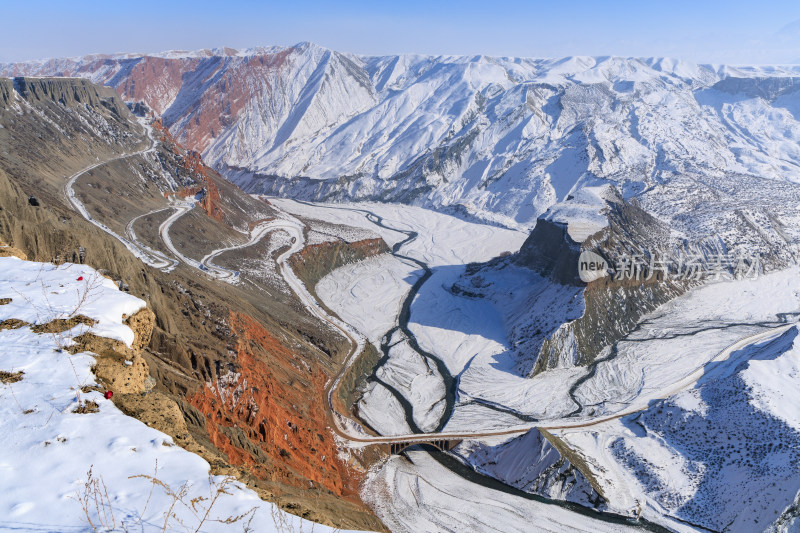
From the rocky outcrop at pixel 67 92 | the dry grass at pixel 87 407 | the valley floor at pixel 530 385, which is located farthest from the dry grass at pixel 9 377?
the rocky outcrop at pixel 67 92

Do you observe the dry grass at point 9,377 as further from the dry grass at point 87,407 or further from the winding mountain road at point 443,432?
the winding mountain road at point 443,432

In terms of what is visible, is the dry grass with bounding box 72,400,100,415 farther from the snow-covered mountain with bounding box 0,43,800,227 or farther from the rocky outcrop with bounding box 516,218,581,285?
the snow-covered mountain with bounding box 0,43,800,227

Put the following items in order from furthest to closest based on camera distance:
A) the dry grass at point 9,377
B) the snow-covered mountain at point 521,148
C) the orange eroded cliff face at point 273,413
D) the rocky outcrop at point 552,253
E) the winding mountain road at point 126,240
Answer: the snow-covered mountain at point 521,148 → the rocky outcrop at point 552,253 → the winding mountain road at point 126,240 → the orange eroded cliff face at point 273,413 → the dry grass at point 9,377

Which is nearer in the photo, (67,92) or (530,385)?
(530,385)

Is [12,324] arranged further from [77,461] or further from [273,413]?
[273,413]

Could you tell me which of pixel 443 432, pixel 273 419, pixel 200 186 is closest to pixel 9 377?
pixel 273 419

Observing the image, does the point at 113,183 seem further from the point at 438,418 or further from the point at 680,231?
the point at 680,231

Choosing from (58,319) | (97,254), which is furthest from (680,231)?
(58,319)
